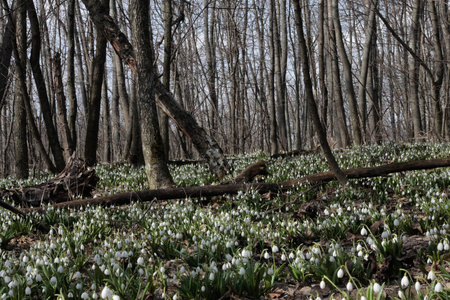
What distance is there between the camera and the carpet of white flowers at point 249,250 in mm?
2635

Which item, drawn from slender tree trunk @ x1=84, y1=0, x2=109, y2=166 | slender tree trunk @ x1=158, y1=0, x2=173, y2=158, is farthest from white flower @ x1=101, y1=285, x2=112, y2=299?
slender tree trunk @ x1=84, y1=0, x2=109, y2=166

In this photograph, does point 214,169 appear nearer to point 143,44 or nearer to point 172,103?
point 172,103

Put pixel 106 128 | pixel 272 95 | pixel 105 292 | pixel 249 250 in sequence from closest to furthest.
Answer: pixel 105 292 < pixel 249 250 < pixel 272 95 < pixel 106 128

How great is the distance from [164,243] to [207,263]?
0.62 meters

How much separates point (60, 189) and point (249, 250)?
459 centimetres

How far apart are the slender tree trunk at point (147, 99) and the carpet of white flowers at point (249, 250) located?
539 millimetres

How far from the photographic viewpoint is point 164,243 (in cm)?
372

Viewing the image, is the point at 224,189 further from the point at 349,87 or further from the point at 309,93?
the point at 349,87

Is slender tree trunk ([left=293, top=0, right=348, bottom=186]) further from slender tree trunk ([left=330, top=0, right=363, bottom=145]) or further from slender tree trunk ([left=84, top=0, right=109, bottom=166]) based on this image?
slender tree trunk ([left=84, top=0, right=109, bottom=166])

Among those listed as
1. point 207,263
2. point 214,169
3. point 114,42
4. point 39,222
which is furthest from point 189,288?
point 114,42

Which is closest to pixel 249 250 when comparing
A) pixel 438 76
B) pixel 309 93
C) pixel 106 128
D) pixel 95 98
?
pixel 309 93

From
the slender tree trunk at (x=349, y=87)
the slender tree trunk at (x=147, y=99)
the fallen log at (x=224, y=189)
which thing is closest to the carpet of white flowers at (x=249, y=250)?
the fallen log at (x=224, y=189)

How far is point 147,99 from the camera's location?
6473 millimetres

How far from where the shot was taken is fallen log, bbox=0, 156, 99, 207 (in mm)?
6371
